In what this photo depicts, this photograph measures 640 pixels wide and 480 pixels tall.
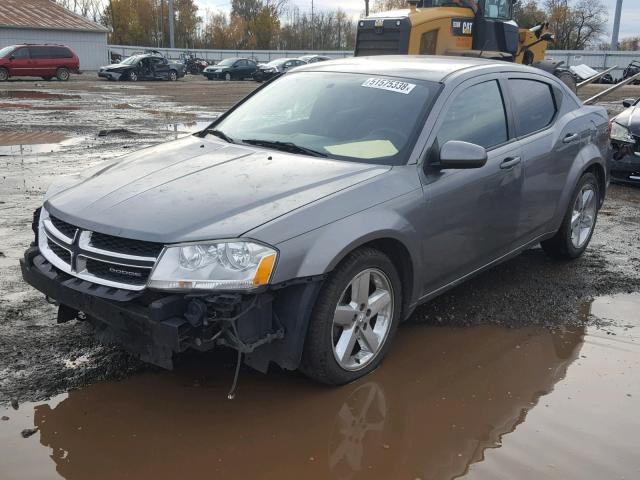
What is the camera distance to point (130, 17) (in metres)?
82.6

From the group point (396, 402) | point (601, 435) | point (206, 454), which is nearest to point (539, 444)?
point (601, 435)

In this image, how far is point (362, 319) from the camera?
11.8 ft

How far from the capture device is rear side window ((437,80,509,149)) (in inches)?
167

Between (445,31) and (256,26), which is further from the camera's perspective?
(256,26)

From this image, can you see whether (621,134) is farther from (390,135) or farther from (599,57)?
(599,57)

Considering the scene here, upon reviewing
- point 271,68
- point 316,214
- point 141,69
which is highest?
point 271,68

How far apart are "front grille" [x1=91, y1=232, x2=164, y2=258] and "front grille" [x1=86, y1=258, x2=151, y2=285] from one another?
0.07 m

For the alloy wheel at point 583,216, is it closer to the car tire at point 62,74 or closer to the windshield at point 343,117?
the windshield at point 343,117

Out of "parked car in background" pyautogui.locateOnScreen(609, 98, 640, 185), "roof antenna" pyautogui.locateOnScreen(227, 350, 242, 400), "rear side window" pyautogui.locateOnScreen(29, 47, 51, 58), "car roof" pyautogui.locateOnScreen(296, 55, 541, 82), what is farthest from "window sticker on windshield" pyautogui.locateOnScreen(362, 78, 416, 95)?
"rear side window" pyautogui.locateOnScreen(29, 47, 51, 58)

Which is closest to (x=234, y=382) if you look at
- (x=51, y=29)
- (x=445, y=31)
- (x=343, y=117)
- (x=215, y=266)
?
(x=215, y=266)

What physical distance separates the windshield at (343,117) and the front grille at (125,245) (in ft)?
4.39

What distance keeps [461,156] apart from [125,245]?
75.9 inches

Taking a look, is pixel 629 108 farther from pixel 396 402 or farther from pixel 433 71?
pixel 396 402

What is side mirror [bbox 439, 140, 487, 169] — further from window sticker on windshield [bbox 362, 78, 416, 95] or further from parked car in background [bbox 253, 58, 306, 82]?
parked car in background [bbox 253, 58, 306, 82]
